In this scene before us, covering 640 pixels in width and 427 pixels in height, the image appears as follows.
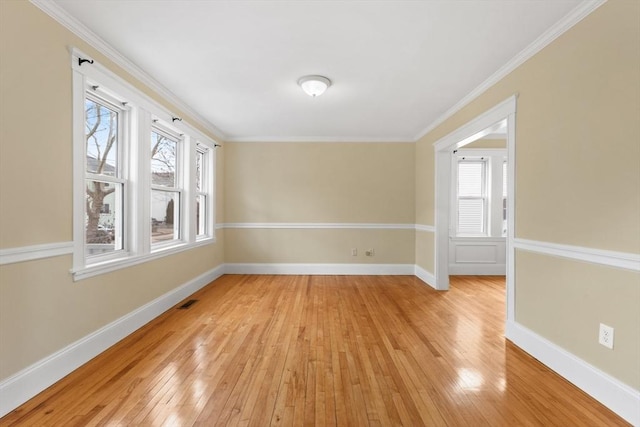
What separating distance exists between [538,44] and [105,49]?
11.5 ft

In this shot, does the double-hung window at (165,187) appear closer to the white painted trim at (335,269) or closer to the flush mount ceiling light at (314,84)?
the white painted trim at (335,269)

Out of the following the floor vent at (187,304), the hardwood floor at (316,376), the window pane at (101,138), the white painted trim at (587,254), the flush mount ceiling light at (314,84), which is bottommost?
the hardwood floor at (316,376)

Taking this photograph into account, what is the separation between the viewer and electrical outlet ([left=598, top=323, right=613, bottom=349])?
1.80 meters

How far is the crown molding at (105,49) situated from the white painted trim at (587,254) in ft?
12.8

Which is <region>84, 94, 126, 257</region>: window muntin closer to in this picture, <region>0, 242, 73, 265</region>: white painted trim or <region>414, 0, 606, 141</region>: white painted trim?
<region>0, 242, 73, 265</region>: white painted trim

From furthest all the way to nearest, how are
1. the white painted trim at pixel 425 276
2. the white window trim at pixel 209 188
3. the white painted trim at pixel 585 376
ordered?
1. the white window trim at pixel 209 188
2. the white painted trim at pixel 425 276
3. the white painted trim at pixel 585 376

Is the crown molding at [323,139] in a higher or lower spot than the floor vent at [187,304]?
higher

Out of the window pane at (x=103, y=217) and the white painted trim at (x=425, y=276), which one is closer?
the window pane at (x=103, y=217)

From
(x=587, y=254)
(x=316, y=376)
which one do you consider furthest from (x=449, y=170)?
(x=316, y=376)

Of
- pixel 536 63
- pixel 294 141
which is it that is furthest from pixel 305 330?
pixel 294 141

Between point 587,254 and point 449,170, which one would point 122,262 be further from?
point 449,170

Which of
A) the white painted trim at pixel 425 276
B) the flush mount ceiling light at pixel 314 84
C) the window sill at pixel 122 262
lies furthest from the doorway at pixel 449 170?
the window sill at pixel 122 262

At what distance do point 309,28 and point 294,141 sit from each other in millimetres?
3270

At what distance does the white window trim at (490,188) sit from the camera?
5484mm
